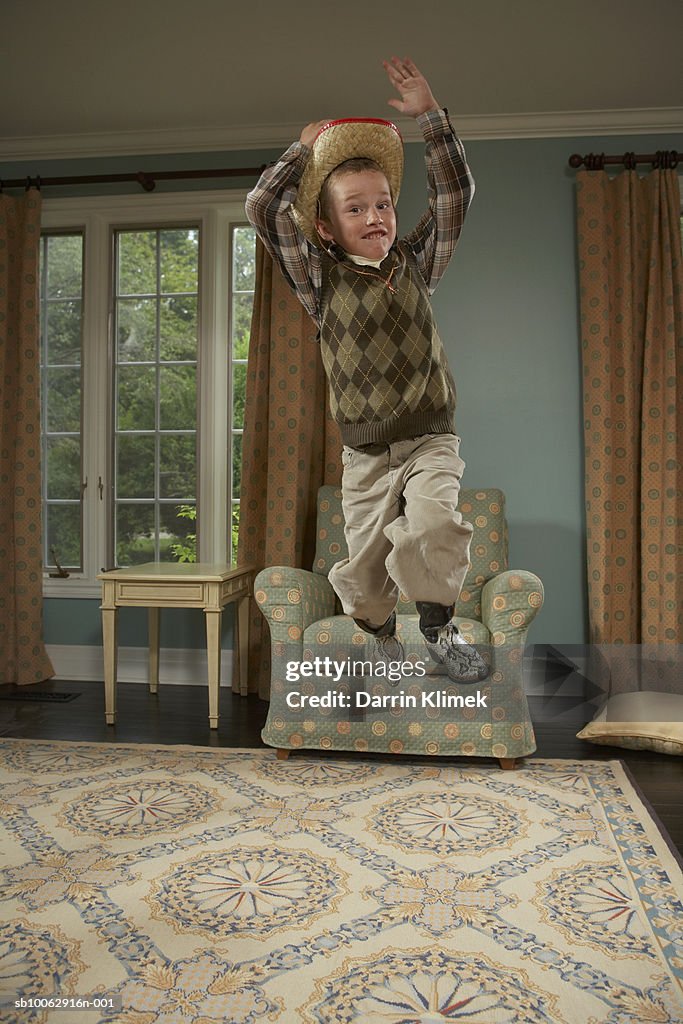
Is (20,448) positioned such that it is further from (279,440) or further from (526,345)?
(526,345)

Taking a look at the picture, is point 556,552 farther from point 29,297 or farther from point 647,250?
point 29,297

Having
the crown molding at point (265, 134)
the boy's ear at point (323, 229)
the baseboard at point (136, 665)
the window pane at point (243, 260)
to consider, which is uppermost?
the crown molding at point (265, 134)

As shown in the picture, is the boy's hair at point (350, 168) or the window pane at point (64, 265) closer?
the boy's hair at point (350, 168)

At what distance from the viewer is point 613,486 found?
4.10 m

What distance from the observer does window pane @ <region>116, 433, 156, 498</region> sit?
4.65m

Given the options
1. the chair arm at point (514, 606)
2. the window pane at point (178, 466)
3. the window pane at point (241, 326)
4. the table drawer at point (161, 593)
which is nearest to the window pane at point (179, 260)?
the window pane at point (241, 326)

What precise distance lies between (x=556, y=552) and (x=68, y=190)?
11.0 ft

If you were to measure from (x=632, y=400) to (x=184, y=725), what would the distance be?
8.68 feet

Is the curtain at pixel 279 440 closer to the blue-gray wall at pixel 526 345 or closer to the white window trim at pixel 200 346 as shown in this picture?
the white window trim at pixel 200 346

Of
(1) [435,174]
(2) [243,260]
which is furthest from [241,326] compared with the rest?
(1) [435,174]

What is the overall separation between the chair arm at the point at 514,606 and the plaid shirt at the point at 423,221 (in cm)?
154

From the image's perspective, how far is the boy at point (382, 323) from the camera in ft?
5.17

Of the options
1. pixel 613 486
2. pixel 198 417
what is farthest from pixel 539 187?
pixel 198 417

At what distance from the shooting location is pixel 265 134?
4.39m
